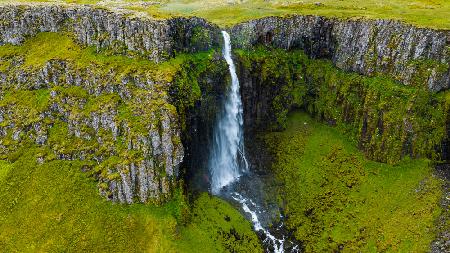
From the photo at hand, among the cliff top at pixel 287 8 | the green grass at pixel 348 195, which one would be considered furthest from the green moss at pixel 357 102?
the cliff top at pixel 287 8

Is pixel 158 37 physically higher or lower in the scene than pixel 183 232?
higher

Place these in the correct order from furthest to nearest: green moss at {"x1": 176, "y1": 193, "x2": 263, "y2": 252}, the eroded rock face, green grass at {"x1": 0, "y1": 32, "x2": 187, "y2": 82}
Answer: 1. green grass at {"x1": 0, "y1": 32, "x2": 187, "y2": 82}
2. green moss at {"x1": 176, "y1": 193, "x2": 263, "y2": 252}
3. the eroded rock face

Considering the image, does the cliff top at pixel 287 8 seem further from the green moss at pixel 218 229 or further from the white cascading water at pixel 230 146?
the green moss at pixel 218 229

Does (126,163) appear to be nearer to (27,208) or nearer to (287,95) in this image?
(27,208)

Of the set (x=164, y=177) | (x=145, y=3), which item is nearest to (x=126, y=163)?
(x=164, y=177)

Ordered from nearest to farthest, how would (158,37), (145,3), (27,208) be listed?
(27,208), (158,37), (145,3)

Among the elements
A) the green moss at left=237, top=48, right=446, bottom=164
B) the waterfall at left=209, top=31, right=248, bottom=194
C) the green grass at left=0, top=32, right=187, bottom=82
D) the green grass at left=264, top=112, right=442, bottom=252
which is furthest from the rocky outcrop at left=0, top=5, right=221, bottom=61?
the green grass at left=264, top=112, right=442, bottom=252

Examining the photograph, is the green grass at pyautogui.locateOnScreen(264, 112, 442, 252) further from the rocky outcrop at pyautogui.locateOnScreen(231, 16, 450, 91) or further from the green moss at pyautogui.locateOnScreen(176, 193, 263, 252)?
the rocky outcrop at pyautogui.locateOnScreen(231, 16, 450, 91)
